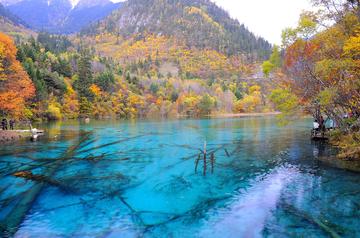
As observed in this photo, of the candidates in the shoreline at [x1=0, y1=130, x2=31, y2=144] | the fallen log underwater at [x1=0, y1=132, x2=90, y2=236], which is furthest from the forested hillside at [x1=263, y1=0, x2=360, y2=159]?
the shoreline at [x1=0, y1=130, x2=31, y2=144]

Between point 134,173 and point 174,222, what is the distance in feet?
30.2

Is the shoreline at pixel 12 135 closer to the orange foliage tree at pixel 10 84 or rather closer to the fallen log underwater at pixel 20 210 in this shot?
the orange foliage tree at pixel 10 84

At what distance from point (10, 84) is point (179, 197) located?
35.9 metres

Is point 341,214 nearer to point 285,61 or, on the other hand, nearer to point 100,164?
point 100,164

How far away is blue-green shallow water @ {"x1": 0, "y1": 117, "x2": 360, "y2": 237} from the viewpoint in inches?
469

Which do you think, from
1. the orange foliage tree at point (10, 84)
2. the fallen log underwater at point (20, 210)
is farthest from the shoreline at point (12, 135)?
the fallen log underwater at point (20, 210)

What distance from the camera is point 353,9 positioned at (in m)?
21.8

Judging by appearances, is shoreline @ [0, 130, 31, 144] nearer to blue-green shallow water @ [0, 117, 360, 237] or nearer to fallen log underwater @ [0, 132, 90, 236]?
blue-green shallow water @ [0, 117, 360, 237]

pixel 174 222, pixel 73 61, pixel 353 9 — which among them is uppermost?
pixel 73 61

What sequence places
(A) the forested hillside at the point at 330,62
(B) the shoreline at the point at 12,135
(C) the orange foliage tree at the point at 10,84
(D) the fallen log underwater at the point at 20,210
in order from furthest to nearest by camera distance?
(C) the orange foliage tree at the point at 10,84
(B) the shoreline at the point at 12,135
(A) the forested hillside at the point at 330,62
(D) the fallen log underwater at the point at 20,210

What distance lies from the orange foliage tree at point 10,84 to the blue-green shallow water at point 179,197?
13915 millimetres

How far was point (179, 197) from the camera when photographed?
16047 mm

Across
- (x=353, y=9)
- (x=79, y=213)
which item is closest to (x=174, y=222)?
(x=79, y=213)

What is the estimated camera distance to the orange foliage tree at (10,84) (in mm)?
38750
